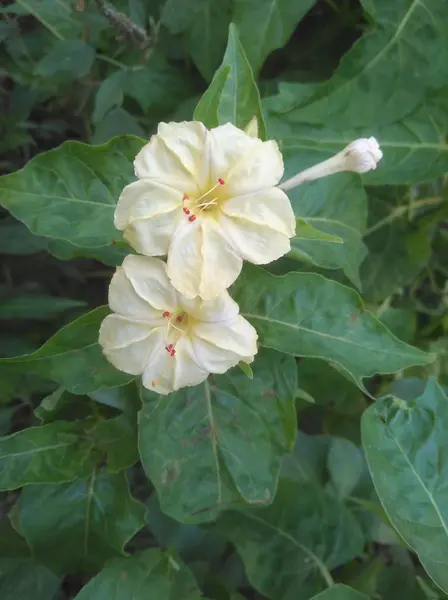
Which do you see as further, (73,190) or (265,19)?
(265,19)

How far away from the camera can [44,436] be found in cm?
95

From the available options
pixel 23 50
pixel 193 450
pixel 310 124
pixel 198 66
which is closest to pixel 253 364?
pixel 193 450

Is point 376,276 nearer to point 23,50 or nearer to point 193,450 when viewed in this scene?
point 193,450

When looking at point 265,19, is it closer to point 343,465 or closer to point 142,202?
point 142,202

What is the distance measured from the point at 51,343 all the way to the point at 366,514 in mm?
738

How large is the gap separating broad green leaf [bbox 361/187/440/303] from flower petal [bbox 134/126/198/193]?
658 mm

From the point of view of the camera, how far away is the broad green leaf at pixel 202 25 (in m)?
1.08

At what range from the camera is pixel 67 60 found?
108 cm

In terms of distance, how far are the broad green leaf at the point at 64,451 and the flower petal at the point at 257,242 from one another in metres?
0.44

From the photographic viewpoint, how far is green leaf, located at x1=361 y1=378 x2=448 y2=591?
867 mm

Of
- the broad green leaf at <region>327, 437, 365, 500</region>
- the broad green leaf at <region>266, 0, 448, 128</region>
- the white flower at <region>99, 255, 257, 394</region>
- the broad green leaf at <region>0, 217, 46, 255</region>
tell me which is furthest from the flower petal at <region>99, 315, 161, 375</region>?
the broad green leaf at <region>327, 437, 365, 500</region>

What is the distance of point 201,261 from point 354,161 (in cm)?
27

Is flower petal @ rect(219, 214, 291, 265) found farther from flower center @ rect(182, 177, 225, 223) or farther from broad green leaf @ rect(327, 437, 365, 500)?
broad green leaf @ rect(327, 437, 365, 500)

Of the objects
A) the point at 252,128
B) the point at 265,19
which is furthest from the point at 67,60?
the point at 252,128
